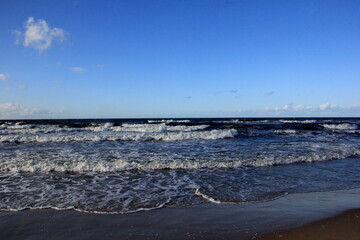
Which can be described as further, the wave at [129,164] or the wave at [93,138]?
the wave at [93,138]

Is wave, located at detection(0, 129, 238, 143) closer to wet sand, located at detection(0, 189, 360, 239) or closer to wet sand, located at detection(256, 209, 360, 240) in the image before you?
wet sand, located at detection(0, 189, 360, 239)

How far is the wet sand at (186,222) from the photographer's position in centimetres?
384

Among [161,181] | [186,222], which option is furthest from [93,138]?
[186,222]

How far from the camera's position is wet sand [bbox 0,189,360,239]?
3838 millimetres

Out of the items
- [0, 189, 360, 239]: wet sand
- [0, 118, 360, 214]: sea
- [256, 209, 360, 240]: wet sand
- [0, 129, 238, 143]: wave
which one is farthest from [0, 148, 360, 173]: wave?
[0, 129, 238, 143]: wave

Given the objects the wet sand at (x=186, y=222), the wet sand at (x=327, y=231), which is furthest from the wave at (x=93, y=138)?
the wet sand at (x=327, y=231)

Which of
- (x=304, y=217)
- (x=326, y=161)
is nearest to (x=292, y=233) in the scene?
(x=304, y=217)

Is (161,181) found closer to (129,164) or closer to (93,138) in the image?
(129,164)

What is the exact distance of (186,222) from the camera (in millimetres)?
4273

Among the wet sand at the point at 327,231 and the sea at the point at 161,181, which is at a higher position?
the wet sand at the point at 327,231

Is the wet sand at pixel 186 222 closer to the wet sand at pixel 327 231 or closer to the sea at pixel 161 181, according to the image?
the wet sand at pixel 327 231

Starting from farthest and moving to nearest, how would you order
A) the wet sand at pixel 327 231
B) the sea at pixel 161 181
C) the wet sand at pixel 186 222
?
the sea at pixel 161 181
the wet sand at pixel 186 222
the wet sand at pixel 327 231

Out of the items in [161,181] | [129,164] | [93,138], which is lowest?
[161,181]

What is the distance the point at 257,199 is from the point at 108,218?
3.18 metres
